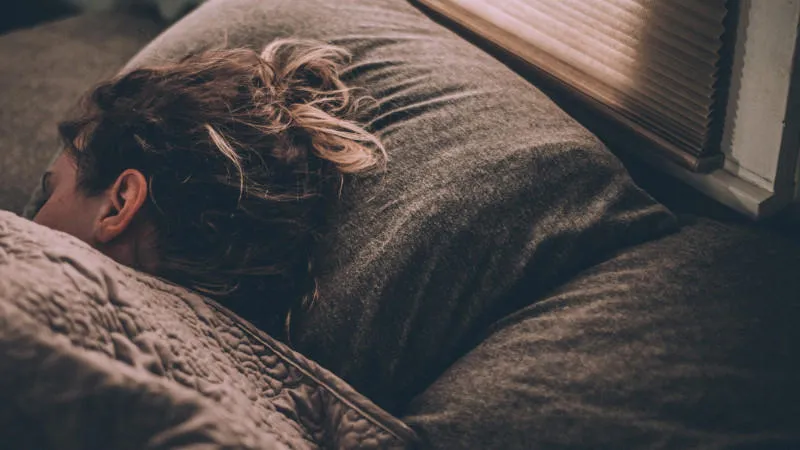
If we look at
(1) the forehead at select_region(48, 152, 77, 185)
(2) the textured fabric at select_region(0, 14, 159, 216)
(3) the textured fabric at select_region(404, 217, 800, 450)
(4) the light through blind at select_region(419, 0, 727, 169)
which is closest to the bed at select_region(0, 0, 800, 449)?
(3) the textured fabric at select_region(404, 217, 800, 450)

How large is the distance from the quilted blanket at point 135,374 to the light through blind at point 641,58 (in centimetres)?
53

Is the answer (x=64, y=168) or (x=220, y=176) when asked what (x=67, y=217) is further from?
→ (x=220, y=176)

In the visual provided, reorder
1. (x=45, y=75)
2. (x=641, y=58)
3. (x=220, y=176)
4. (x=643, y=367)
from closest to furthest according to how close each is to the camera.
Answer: (x=643, y=367), (x=220, y=176), (x=641, y=58), (x=45, y=75)

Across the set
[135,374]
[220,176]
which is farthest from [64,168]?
[135,374]

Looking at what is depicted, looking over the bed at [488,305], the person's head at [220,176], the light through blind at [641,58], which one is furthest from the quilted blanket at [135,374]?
the light through blind at [641,58]

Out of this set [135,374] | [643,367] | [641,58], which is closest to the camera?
[135,374]

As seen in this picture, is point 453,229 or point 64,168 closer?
point 453,229

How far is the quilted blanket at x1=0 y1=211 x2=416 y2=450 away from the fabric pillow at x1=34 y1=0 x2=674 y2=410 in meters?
0.08

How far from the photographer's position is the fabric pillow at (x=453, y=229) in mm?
819

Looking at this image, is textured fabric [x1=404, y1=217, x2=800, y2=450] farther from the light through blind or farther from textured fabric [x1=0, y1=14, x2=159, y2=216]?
textured fabric [x1=0, y1=14, x2=159, y2=216]

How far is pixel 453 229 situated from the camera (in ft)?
2.70

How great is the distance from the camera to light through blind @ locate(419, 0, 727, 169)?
940 mm

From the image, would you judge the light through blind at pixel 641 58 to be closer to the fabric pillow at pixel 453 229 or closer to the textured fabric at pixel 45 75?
the fabric pillow at pixel 453 229

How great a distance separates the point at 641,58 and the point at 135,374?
706mm
